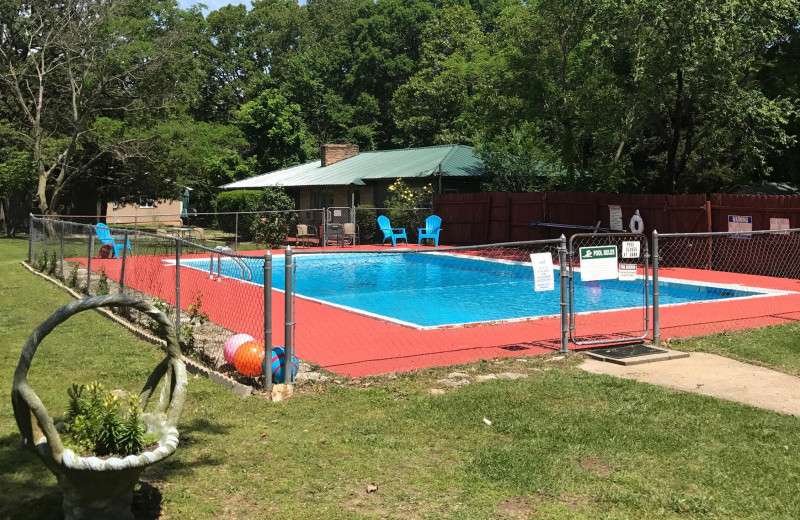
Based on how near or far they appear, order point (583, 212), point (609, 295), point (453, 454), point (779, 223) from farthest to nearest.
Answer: point (583, 212) < point (779, 223) < point (609, 295) < point (453, 454)

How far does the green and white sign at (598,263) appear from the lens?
920cm

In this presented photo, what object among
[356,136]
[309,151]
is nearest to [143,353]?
[309,151]

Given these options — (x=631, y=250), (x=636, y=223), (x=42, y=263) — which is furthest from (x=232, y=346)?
(x=636, y=223)

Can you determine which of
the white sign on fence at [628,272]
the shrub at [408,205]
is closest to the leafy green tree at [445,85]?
the shrub at [408,205]

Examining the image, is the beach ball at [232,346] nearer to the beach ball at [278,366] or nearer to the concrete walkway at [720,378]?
the beach ball at [278,366]

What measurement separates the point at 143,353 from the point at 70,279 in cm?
806

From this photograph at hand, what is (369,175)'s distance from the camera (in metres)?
34.5

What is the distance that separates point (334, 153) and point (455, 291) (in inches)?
986

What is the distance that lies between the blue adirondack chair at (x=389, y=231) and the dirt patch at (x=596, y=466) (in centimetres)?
2412

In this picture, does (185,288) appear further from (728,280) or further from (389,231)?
(389,231)

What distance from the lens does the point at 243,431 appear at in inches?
247

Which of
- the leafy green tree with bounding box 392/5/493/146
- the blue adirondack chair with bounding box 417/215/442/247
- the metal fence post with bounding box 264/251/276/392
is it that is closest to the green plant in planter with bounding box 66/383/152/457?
the metal fence post with bounding box 264/251/276/392

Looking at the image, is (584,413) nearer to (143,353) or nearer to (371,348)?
(371,348)

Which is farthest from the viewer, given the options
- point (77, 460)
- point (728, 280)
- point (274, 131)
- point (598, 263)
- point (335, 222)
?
point (274, 131)
